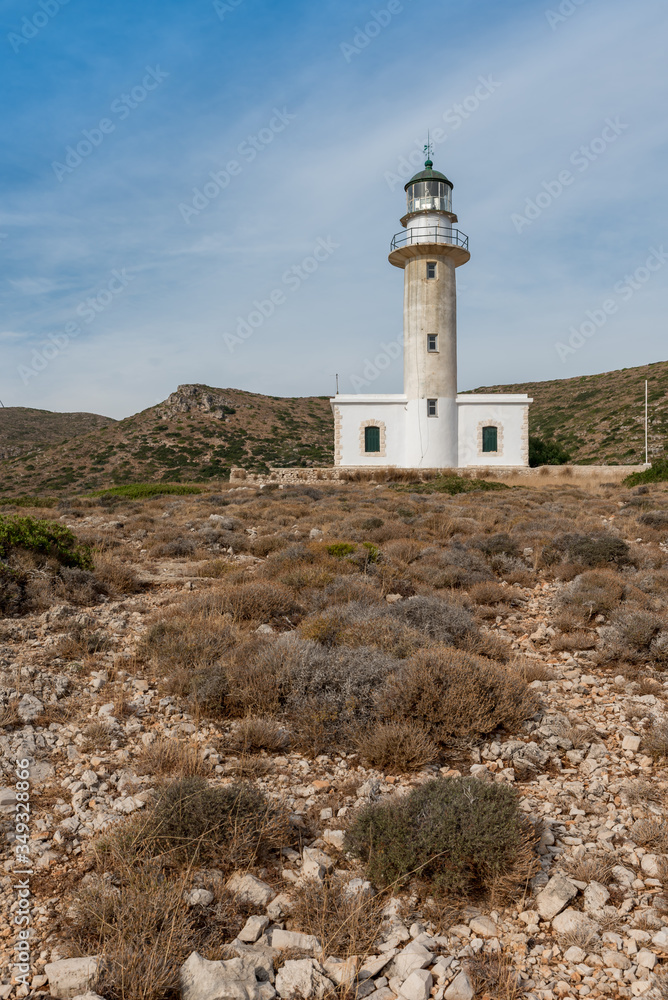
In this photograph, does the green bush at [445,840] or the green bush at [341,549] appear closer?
the green bush at [445,840]

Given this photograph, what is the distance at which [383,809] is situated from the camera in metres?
3.35

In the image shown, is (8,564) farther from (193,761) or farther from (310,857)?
(310,857)

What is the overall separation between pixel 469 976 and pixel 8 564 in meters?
6.87

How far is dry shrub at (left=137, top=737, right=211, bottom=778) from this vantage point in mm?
3897

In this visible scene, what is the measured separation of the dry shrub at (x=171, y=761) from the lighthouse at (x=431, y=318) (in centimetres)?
2481

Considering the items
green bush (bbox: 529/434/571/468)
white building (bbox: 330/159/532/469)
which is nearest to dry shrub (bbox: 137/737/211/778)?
white building (bbox: 330/159/532/469)

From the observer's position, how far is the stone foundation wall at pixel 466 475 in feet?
84.0

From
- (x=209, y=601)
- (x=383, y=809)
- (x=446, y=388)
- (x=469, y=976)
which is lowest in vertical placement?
(x=469, y=976)

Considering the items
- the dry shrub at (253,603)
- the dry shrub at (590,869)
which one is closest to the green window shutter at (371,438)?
the dry shrub at (253,603)

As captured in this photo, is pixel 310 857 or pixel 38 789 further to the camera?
pixel 38 789

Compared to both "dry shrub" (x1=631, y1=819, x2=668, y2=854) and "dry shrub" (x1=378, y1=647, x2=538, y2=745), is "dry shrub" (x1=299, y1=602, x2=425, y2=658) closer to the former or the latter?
"dry shrub" (x1=378, y1=647, x2=538, y2=745)

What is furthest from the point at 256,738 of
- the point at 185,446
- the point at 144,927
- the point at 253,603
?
the point at 185,446

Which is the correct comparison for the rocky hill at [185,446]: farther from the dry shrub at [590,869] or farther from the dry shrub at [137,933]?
the dry shrub at [137,933]

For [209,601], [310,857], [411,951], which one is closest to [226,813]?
[310,857]
